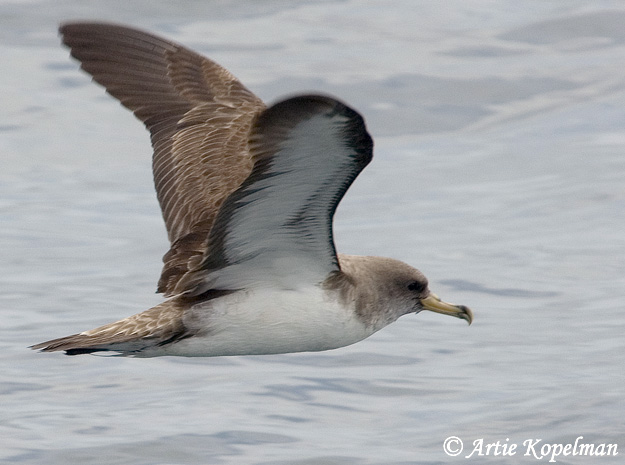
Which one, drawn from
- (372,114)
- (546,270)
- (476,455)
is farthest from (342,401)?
(372,114)

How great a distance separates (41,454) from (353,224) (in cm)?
640

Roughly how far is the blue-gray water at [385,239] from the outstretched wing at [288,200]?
2.85 meters

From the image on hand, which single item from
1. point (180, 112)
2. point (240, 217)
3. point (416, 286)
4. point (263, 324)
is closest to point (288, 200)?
point (240, 217)

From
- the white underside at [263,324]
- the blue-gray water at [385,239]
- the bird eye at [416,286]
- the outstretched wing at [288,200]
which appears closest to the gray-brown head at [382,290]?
the bird eye at [416,286]

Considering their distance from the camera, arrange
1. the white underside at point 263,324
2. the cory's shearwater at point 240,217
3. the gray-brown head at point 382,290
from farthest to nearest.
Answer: the gray-brown head at point 382,290, the white underside at point 263,324, the cory's shearwater at point 240,217

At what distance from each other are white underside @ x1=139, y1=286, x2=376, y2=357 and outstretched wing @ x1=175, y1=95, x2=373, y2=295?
0.11 m

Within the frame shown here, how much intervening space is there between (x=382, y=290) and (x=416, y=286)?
0.36 meters

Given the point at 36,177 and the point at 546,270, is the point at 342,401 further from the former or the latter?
the point at 36,177

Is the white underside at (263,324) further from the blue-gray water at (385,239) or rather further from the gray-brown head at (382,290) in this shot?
the blue-gray water at (385,239)

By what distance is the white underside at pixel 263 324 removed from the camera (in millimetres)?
8062

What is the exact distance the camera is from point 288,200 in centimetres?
742

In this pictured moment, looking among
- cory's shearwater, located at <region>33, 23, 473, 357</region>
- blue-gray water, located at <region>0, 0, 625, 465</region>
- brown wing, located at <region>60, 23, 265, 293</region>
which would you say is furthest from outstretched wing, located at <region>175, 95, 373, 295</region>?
blue-gray water, located at <region>0, 0, 625, 465</region>

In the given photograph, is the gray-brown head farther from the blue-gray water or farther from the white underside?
the blue-gray water

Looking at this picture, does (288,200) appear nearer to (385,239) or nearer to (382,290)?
(382,290)
